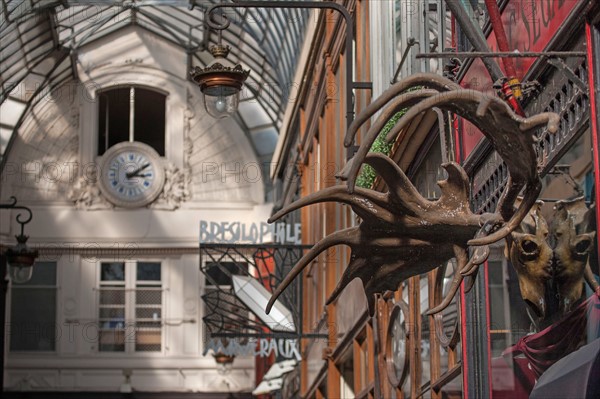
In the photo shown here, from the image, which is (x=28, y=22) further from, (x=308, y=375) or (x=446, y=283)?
(x=446, y=283)

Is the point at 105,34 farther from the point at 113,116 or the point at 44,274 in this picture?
→ the point at 44,274

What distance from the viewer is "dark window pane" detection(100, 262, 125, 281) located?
32.2m

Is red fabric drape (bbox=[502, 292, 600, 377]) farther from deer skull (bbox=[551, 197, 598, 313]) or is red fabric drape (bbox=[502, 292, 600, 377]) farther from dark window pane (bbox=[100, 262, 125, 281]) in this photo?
dark window pane (bbox=[100, 262, 125, 281])

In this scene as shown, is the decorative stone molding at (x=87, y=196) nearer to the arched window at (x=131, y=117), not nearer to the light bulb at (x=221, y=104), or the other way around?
the arched window at (x=131, y=117)

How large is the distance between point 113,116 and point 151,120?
1.00m

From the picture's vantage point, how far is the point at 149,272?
3238 cm

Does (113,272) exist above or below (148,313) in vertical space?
above

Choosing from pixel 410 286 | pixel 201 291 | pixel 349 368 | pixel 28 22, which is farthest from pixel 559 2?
pixel 201 291

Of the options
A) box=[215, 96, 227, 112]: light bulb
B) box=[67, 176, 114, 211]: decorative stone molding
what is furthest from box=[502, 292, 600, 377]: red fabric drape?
box=[67, 176, 114, 211]: decorative stone molding

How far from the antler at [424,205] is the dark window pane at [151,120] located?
90.2 feet

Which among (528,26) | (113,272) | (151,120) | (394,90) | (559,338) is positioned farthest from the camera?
(151,120)

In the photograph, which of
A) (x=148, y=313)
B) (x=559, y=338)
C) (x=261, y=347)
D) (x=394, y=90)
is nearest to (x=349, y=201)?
(x=394, y=90)

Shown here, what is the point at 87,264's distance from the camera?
1258 inches

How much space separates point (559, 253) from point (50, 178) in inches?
1071
